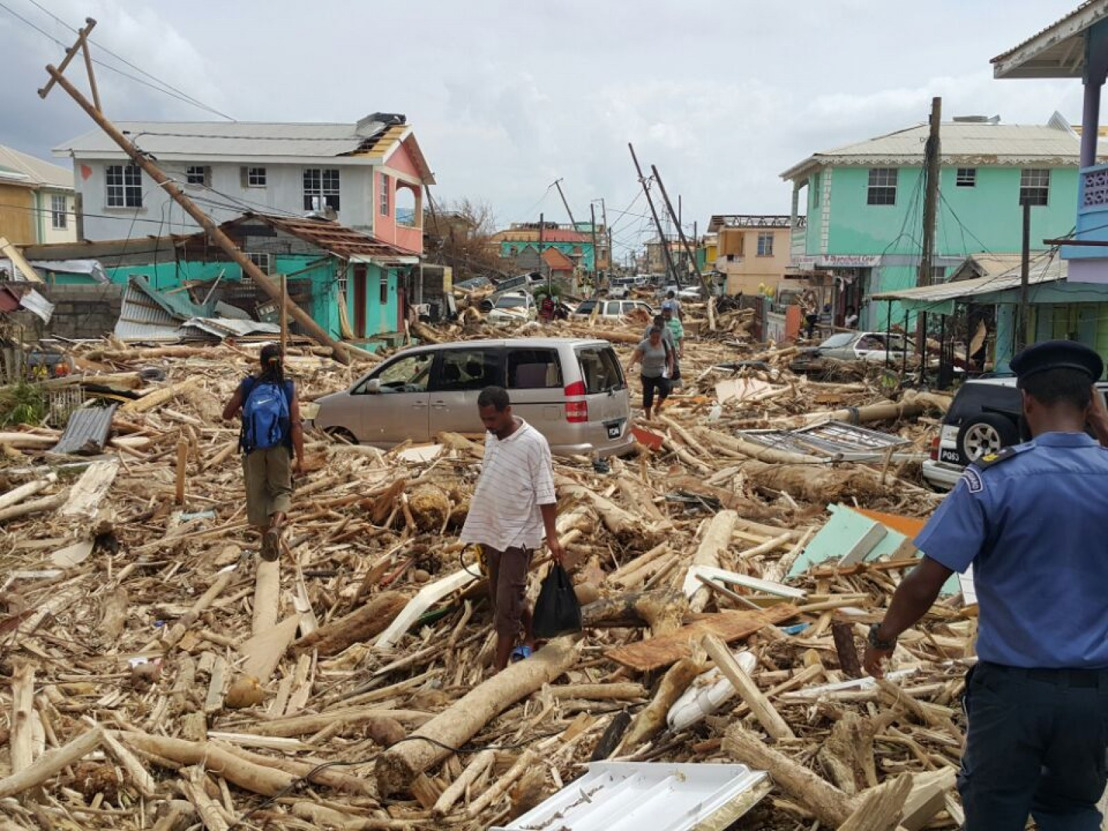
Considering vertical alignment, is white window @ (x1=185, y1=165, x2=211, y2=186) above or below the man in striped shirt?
above

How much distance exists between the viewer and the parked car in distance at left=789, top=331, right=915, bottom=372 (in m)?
28.4

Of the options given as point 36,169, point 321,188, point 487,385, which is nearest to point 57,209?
point 36,169

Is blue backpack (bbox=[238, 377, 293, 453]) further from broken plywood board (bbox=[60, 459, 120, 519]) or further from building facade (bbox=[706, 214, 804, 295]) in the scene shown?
building facade (bbox=[706, 214, 804, 295])

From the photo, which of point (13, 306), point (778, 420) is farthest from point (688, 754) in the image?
point (13, 306)

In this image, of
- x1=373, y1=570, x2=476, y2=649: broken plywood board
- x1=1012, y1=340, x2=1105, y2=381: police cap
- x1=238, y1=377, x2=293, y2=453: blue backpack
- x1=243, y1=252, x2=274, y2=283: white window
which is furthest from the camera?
x1=243, y1=252, x2=274, y2=283: white window

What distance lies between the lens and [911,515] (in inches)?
456

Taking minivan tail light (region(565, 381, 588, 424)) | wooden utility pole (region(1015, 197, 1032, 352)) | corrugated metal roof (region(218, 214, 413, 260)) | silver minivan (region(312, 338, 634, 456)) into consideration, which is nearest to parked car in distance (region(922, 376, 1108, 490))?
silver minivan (region(312, 338, 634, 456))

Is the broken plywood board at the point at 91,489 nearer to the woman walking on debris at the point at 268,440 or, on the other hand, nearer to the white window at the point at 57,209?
the woman walking on debris at the point at 268,440

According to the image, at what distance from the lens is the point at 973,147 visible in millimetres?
39250

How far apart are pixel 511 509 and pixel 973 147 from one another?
37.1 meters

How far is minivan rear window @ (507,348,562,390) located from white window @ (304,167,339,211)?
27164 mm

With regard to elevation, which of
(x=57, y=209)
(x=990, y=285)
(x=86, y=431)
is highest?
(x=57, y=209)

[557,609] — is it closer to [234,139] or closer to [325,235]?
[325,235]

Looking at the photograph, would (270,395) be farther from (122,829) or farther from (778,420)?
(778,420)
